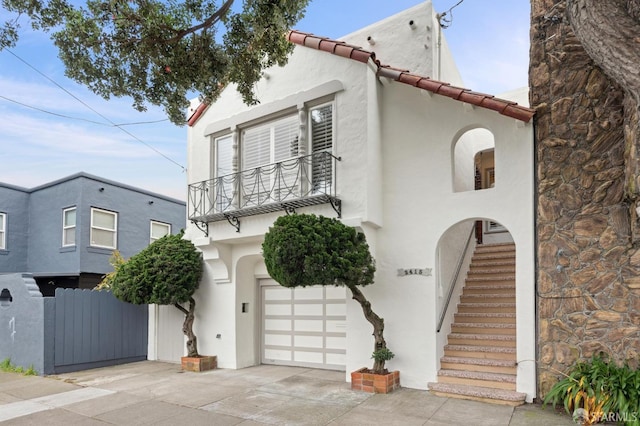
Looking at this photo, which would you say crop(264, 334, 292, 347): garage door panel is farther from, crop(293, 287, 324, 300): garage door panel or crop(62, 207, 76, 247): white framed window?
crop(62, 207, 76, 247): white framed window

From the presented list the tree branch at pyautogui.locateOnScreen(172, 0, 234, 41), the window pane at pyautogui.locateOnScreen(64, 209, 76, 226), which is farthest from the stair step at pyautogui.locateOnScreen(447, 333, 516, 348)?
the window pane at pyautogui.locateOnScreen(64, 209, 76, 226)

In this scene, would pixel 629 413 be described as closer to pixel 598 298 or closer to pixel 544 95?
pixel 598 298

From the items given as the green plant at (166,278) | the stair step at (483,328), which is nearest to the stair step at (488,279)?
the stair step at (483,328)

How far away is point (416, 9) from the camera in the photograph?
9.69 metres

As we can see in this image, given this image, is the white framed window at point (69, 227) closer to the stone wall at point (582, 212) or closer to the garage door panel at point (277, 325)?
the garage door panel at point (277, 325)

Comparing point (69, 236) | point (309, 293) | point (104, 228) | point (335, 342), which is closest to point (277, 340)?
point (309, 293)

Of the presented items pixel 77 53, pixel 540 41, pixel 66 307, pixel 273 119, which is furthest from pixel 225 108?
pixel 540 41

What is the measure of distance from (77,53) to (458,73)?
931 cm

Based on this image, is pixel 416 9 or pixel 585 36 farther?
pixel 416 9

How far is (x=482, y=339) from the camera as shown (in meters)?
7.81

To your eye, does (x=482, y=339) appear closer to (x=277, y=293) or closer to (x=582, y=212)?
(x=582, y=212)

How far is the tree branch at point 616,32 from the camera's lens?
446cm

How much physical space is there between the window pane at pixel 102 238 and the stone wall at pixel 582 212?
1409cm

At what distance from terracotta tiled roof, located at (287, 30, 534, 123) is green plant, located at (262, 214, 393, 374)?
282 cm
